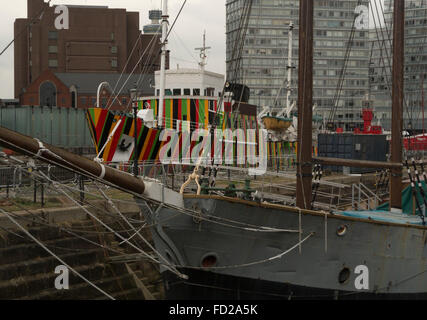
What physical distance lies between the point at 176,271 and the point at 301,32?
27.0 ft

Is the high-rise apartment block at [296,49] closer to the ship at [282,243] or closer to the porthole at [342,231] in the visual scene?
the ship at [282,243]

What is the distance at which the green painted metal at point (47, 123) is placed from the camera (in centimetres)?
3169

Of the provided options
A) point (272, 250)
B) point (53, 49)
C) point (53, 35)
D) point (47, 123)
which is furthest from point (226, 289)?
point (53, 35)

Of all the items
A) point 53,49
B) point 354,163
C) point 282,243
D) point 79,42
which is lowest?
point 282,243

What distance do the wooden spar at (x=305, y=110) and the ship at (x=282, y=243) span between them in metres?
0.03

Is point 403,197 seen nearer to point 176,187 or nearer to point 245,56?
point 176,187

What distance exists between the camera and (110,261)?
600 inches

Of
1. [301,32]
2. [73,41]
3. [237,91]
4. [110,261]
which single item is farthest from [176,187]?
[73,41]

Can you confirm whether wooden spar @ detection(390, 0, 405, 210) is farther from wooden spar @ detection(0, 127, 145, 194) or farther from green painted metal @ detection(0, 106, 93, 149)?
green painted metal @ detection(0, 106, 93, 149)

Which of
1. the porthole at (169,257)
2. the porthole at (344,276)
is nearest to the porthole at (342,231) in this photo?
the porthole at (344,276)

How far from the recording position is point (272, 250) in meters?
13.4

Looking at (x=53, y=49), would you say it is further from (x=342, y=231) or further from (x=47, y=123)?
(x=342, y=231)

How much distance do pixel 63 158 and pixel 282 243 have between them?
255 inches

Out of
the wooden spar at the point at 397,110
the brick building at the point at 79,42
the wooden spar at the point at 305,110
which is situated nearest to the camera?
the wooden spar at the point at 305,110
